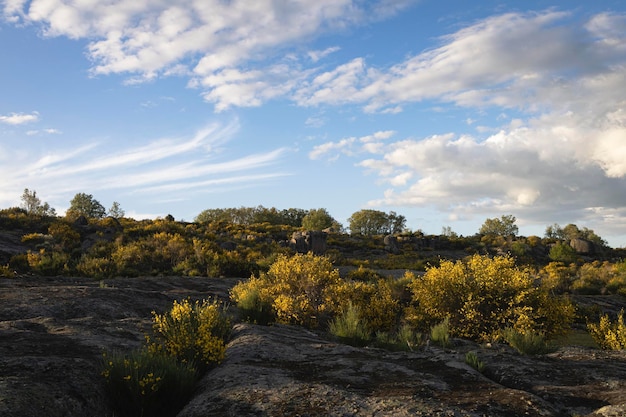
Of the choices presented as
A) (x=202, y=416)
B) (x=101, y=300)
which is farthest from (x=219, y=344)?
(x=101, y=300)

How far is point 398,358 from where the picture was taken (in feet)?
25.2

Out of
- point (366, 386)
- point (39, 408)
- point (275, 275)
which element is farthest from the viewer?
point (275, 275)

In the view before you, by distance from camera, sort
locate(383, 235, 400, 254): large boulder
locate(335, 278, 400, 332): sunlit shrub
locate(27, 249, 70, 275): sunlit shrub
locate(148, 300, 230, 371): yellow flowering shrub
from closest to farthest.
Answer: locate(148, 300, 230, 371): yellow flowering shrub → locate(335, 278, 400, 332): sunlit shrub → locate(27, 249, 70, 275): sunlit shrub → locate(383, 235, 400, 254): large boulder

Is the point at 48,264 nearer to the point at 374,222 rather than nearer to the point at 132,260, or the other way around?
the point at 132,260

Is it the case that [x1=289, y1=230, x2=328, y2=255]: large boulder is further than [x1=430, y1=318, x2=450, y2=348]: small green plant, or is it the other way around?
[x1=289, y1=230, x2=328, y2=255]: large boulder

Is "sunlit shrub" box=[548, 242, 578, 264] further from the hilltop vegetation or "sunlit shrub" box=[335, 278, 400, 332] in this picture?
"sunlit shrub" box=[335, 278, 400, 332]

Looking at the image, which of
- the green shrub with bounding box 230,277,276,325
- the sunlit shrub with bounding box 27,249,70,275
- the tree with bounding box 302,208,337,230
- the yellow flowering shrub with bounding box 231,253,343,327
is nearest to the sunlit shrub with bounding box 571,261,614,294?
the yellow flowering shrub with bounding box 231,253,343,327

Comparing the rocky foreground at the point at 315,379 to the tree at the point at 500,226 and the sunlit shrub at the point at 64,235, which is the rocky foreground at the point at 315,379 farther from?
the tree at the point at 500,226

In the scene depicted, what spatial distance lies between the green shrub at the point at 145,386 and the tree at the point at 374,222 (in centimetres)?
9603

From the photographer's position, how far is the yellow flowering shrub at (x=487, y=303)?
13977 mm

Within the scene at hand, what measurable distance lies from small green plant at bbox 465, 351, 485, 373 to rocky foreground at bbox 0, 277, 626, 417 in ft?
0.40

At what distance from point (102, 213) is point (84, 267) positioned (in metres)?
72.5

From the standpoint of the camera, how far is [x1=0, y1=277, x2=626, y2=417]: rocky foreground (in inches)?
200

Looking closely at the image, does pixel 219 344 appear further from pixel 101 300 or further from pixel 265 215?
pixel 265 215
